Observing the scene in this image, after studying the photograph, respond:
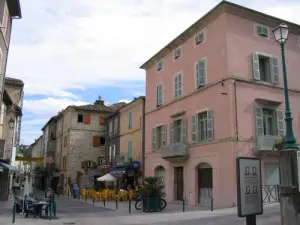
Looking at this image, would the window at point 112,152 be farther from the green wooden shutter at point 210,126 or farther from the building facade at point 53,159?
the green wooden shutter at point 210,126

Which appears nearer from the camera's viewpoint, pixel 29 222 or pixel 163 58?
pixel 29 222

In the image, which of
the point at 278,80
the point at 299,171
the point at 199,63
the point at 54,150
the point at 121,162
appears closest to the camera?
the point at 299,171

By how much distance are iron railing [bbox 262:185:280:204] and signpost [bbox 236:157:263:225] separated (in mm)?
11934

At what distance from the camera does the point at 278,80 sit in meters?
20.0

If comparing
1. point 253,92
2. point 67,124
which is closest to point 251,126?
point 253,92

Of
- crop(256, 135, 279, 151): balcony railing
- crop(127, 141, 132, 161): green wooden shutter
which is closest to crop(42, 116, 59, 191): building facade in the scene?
crop(127, 141, 132, 161): green wooden shutter

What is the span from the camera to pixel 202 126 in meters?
20.8

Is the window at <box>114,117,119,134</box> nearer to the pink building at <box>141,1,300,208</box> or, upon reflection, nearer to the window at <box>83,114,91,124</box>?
the window at <box>83,114,91,124</box>

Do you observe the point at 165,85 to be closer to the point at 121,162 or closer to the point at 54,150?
the point at 121,162

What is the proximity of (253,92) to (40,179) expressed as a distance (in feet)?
163

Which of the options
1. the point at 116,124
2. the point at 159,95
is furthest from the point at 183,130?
the point at 116,124

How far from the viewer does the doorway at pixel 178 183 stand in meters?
22.4

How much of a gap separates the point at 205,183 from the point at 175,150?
9.20 feet

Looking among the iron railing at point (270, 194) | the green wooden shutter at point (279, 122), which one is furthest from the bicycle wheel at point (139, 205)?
the green wooden shutter at point (279, 122)
